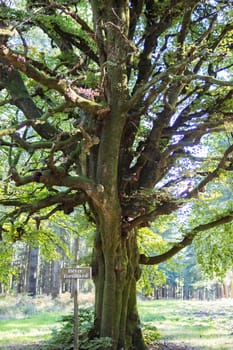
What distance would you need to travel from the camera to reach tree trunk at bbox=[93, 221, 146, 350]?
650 centimetres

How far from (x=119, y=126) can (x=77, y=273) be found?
8.15 ft

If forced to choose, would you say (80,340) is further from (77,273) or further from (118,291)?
(77,273)

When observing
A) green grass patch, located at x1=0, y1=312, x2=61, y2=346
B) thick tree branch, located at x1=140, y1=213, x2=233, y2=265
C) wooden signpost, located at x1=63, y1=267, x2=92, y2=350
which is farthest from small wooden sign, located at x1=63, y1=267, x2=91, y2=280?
green grass patch, located at x1=0, y1=312, x2=61, y2=346

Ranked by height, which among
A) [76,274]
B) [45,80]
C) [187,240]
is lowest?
[76,274]

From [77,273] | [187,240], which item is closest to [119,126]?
[77,273]

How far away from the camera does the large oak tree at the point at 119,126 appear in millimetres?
6031

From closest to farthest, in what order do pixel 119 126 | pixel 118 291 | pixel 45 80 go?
pixel 45 80 < pixel 119 126 < pixel 118 291

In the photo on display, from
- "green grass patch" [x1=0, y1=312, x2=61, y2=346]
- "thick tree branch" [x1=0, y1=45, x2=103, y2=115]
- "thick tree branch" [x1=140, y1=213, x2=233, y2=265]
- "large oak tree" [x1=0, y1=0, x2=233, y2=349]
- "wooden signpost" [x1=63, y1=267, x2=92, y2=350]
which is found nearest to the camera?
"thick tree branch" [x1=0, y1=45, x2=103, y2=115]

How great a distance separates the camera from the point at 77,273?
5.83 m

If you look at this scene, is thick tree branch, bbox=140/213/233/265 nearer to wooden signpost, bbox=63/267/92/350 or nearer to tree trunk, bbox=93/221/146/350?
tree trunk, bbox=93/221/146/350

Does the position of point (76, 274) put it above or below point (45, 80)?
below

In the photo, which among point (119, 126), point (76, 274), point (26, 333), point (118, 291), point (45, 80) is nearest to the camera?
point (45, 80)

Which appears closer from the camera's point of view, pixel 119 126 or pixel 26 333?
pixel 119 126

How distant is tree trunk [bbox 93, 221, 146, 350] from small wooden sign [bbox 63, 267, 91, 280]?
0.88 m
